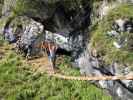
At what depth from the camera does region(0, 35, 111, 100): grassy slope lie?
12.1m

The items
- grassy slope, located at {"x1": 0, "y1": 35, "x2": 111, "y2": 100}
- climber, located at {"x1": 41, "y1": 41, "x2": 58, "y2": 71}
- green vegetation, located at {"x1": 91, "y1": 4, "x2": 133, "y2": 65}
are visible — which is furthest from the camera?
climber, located at {"x1": 41, "y1": 41, "x2": 58, "y2": 71}

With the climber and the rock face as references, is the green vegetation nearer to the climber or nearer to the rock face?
the rock face

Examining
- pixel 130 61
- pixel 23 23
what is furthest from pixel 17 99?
pixel 23 23

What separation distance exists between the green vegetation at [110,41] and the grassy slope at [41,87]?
1619 millimetres

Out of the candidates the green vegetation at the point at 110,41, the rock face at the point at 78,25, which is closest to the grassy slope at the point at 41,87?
the rock face at the point at 78,25

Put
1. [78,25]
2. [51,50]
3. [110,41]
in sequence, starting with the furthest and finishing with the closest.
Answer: [51,50] → [78,25] → [110,41]

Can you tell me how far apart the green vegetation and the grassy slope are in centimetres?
162

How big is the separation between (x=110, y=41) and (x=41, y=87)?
11.1 feet

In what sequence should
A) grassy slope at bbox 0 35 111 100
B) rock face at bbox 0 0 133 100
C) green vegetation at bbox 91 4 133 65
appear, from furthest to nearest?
1. grassy slope at bbox 0 35 111 100
2. rock face at bbox 0 0 133 100
3. green vegetation at bbox 91 4 133 65

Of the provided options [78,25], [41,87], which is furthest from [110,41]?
[41,87]

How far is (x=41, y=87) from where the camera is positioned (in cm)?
1277

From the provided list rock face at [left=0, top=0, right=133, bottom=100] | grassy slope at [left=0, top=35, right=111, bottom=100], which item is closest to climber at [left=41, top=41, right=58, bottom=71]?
rock face at [left=0, top=0, right=133, bottom=100]

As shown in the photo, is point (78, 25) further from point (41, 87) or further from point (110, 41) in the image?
point (41, 87)

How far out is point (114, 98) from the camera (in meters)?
11.2
